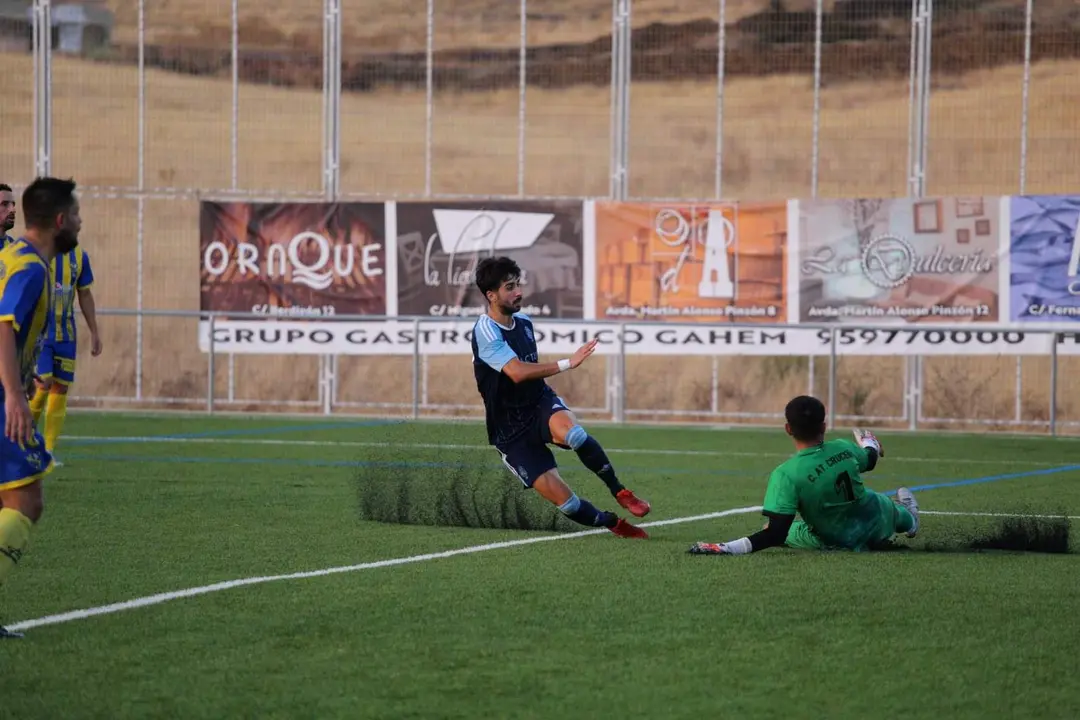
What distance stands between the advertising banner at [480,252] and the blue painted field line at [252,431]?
1.99 metres

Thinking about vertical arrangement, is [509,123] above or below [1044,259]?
above

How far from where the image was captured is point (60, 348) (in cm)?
1277

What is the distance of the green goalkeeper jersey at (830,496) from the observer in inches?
352

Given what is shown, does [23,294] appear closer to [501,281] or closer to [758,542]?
[501,281]

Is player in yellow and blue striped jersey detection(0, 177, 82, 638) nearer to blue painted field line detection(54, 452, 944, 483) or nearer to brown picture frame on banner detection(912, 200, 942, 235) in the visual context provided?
blue painted field line detection(54, 452, 944, 483)

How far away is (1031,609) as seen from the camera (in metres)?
7.38

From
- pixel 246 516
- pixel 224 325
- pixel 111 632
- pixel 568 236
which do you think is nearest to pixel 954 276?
pixel 568 236

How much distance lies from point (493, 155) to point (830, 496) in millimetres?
18618

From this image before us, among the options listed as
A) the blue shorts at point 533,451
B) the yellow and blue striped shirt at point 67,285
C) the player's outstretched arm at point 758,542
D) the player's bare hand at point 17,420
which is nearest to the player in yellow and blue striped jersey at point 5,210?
the yellow and blue striped shirt at point 67,285

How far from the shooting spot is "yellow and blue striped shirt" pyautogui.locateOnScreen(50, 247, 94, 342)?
1252 centimetres

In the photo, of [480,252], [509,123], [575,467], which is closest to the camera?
[575,467]

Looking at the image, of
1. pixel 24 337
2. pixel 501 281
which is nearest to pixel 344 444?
pixel 501 281

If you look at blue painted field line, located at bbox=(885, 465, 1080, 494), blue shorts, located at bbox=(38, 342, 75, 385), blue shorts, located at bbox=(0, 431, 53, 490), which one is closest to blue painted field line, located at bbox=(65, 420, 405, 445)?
blue shorts, located at bbox=(38, 342, 75, 385)

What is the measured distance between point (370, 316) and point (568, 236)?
9.16 ft
